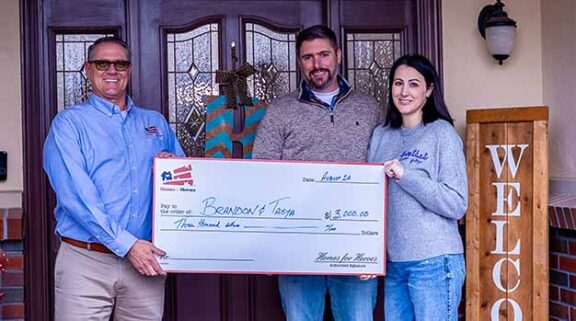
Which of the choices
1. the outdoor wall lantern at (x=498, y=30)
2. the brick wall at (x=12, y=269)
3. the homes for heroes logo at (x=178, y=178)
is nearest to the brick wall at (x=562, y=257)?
the outdoor wall lantern at (x=498, y=30)

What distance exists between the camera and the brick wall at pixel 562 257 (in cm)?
362

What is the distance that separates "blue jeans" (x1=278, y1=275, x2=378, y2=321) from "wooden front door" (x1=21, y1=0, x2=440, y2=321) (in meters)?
0.69

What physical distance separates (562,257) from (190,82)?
199 centimetres

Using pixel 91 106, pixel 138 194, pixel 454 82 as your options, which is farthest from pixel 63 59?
pixel 454 82

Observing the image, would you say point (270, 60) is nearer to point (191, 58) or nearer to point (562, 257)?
point (191, 58)

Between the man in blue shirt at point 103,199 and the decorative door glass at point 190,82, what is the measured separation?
82 cm

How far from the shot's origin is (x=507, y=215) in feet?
12.4

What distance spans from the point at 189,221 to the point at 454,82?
66.6 inches

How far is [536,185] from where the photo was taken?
3.70 m

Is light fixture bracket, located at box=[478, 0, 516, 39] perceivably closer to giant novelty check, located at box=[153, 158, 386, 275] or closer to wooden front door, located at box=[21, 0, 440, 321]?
wooden front door, located at box=[21, 0, 440, 321]

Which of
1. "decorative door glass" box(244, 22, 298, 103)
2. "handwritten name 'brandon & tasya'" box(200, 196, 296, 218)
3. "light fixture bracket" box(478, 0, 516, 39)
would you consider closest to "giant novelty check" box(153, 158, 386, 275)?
"handwritten name 'brandon & tasya'" box(200, 196, 296, 218)

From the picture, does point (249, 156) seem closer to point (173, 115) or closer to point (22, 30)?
point (173, 115)

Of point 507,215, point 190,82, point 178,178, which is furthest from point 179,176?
point 507,215

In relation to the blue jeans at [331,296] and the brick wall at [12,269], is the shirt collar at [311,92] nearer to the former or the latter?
the blue jeans at [331,296]
